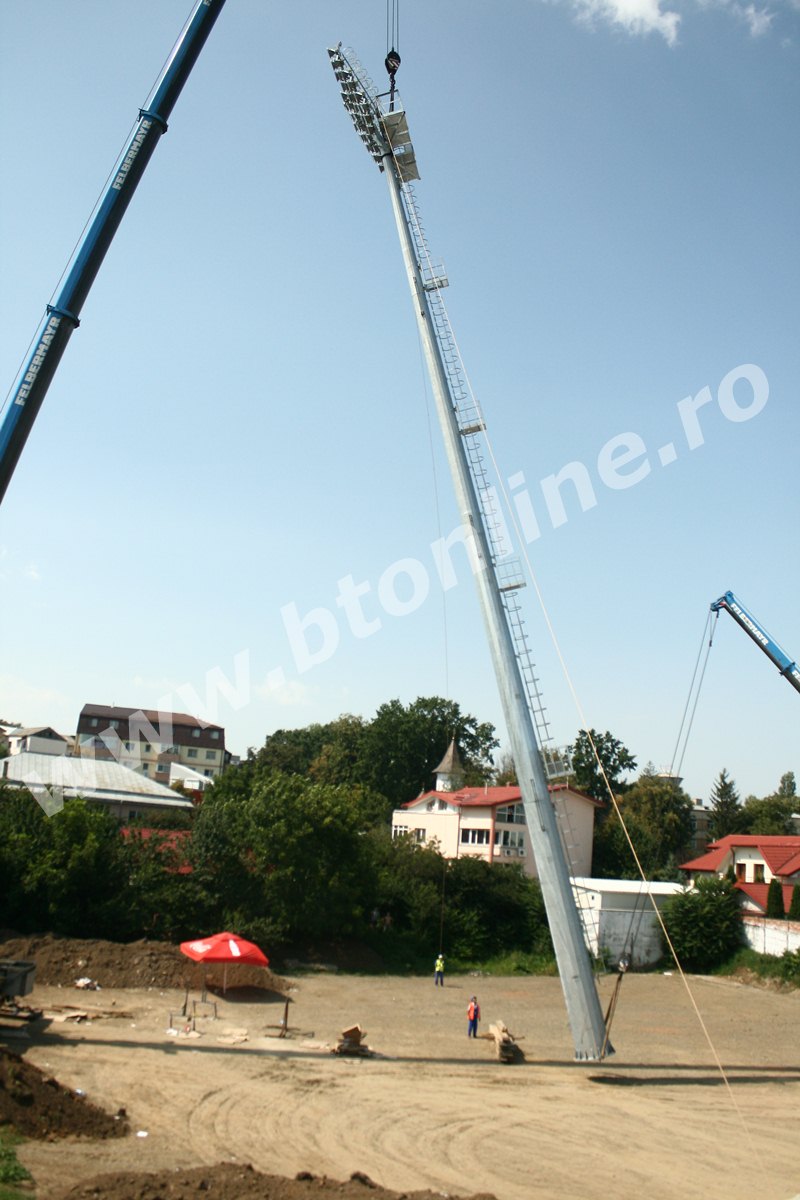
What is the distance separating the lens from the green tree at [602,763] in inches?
3280

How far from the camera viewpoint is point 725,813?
90062 mm

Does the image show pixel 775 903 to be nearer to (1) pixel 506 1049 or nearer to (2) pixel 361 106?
(1) pixel 506 1049

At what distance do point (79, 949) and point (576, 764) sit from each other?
66239 mm

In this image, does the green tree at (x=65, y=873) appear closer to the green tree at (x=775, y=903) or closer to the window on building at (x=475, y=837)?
the window on building at (x=475, y=837)

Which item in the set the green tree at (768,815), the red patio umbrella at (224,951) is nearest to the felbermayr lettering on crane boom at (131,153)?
the red patio umbrella at (224,951)

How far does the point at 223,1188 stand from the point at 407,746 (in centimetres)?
7725

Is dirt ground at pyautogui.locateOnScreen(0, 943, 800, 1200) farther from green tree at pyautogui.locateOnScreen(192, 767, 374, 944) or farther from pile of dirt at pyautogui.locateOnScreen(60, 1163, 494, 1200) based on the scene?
green tree at pyautogui.locateOnScreen(192, 767, 374, 944)

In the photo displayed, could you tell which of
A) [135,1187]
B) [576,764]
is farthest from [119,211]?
[576,764]

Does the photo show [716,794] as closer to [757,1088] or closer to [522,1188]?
[757,1088]

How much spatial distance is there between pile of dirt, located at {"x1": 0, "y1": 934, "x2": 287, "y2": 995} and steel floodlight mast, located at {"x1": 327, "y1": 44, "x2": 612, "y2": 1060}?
11678 mm

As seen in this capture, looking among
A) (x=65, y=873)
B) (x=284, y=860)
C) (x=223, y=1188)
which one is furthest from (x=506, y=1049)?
(x=65, y=873)

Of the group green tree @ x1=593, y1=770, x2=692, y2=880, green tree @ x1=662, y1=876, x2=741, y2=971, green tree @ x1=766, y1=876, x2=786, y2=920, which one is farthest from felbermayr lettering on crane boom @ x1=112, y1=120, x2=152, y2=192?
green tree @ x1=593, y1=770, x2=692, y2=880

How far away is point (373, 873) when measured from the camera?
35781 millimetres

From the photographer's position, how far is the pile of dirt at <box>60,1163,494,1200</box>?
9.50 meters
